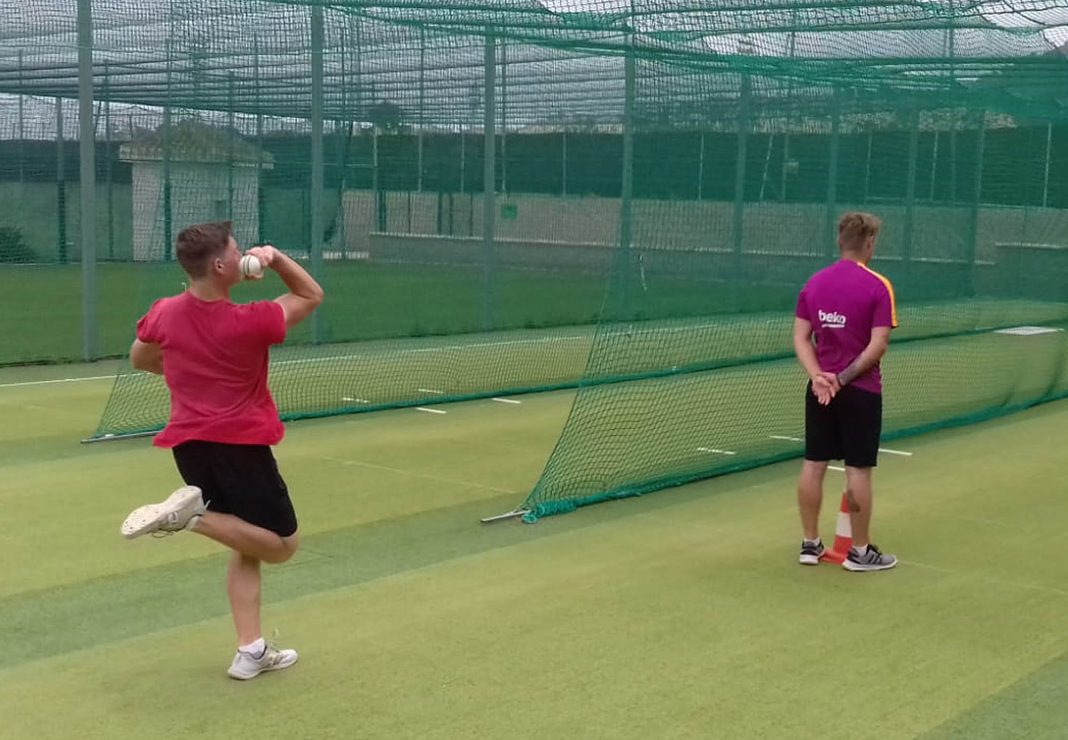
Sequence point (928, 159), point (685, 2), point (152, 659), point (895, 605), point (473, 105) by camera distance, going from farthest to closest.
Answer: point (473, 105) → point (928, 159) → point (685, 2) → point (895, 605) → point (152, 659)

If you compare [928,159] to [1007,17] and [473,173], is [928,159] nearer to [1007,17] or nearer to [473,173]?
[1007,17]

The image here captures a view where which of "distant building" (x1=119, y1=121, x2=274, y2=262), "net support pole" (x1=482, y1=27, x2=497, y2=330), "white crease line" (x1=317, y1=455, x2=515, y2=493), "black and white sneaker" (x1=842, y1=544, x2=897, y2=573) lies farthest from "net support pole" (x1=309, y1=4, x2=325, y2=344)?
"black and white sneaker" (x1=842, y1=544, x2=897, y2=573)

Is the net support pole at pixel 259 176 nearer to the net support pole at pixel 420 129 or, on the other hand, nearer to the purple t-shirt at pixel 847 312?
the net support pole at pixel 420 129

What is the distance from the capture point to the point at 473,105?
14477 mm

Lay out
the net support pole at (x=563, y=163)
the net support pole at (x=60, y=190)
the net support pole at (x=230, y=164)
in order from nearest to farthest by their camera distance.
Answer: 1. the net support pole at (x=230, y=164)
2. the net support pole at (x=60, y=190)
3. the net support pole at (x=563, y=163)

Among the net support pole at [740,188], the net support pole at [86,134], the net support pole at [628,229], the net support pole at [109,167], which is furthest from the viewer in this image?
the net support pole at [109,167]

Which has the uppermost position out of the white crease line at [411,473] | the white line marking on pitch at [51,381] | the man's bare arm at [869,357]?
the man's bare arm at [869,357]

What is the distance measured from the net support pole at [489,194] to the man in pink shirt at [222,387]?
10896 mm

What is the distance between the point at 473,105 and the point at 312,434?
21.3ft

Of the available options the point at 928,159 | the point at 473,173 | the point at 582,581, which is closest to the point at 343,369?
the point at 473,173

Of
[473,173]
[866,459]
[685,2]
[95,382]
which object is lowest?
[95,382]

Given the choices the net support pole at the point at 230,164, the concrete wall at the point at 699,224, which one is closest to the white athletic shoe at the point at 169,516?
the concrete wall at the point at 699,224

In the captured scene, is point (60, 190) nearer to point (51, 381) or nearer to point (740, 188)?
point (51, 381)

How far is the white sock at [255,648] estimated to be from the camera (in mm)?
4230
